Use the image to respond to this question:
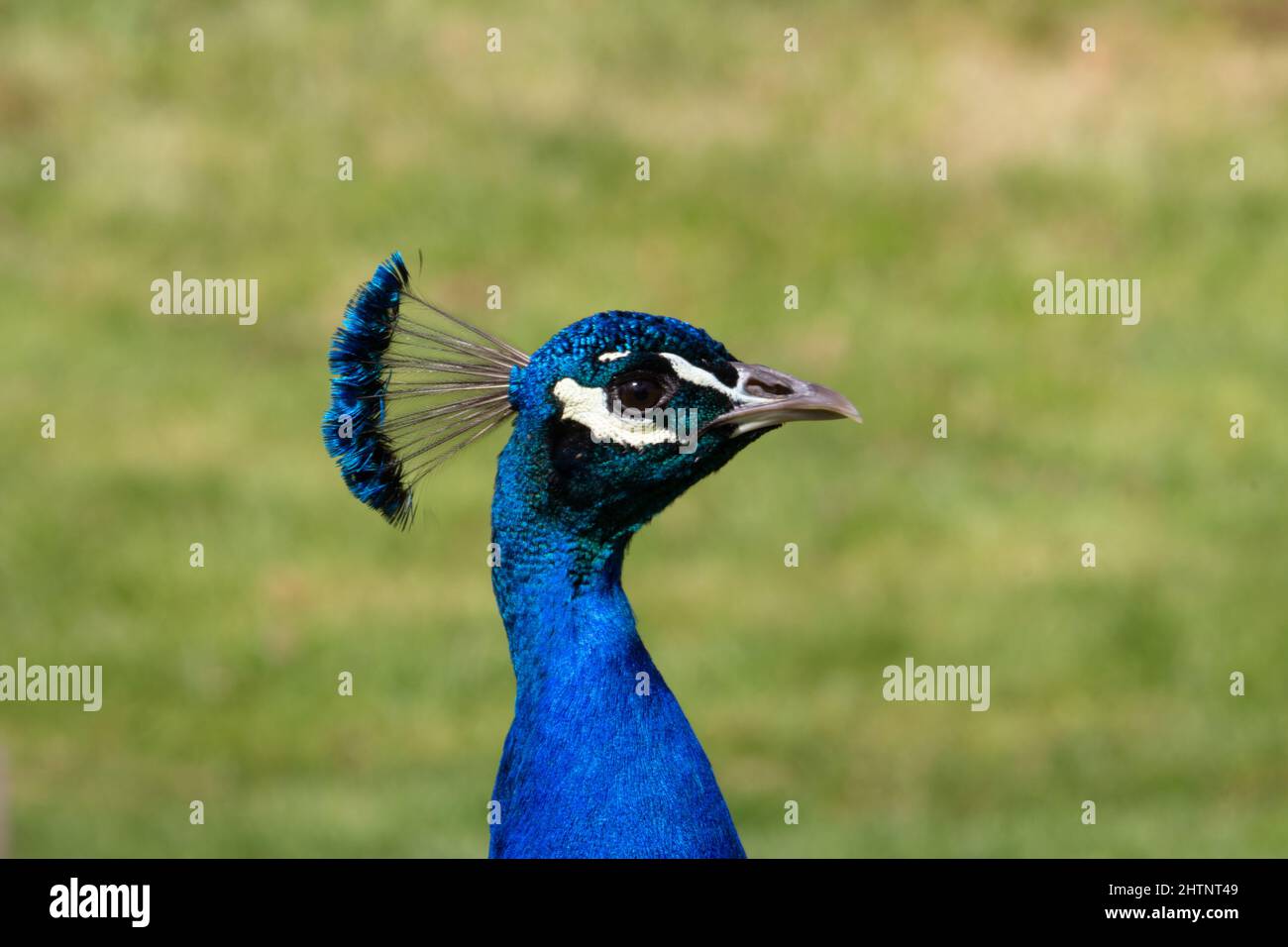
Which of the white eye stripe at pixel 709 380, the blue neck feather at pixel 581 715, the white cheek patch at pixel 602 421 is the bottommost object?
the blue neck feather at pixel 581 715

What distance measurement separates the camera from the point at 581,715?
3.81 metres

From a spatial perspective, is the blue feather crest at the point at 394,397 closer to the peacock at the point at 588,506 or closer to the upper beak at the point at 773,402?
the peacock at the point at 588,506

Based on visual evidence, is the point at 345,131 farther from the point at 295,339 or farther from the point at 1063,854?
the point at 1063,854

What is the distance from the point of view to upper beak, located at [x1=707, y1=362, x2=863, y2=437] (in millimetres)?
3854

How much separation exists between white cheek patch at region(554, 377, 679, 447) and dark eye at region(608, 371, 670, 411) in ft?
0.08

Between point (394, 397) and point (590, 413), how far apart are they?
403 millimetres

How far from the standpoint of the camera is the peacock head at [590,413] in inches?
152

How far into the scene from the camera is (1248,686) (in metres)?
10.3

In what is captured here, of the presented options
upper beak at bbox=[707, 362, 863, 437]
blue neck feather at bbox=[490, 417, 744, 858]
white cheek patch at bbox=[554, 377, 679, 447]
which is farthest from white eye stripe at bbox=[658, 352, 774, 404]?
blue neck feather at bbox=[490, 417, 744, 858]

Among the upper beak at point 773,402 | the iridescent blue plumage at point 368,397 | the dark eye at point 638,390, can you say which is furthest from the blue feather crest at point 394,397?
the upper beak at point 773,402

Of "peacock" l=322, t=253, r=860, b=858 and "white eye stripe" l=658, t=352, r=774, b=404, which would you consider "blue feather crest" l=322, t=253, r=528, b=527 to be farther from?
"white eye stripe" l=658, t=352, r=774, b=404

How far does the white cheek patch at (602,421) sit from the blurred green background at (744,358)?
172 inches

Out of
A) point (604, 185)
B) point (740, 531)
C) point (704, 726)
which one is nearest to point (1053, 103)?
point (604, 185)

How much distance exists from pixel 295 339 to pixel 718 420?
990cm
